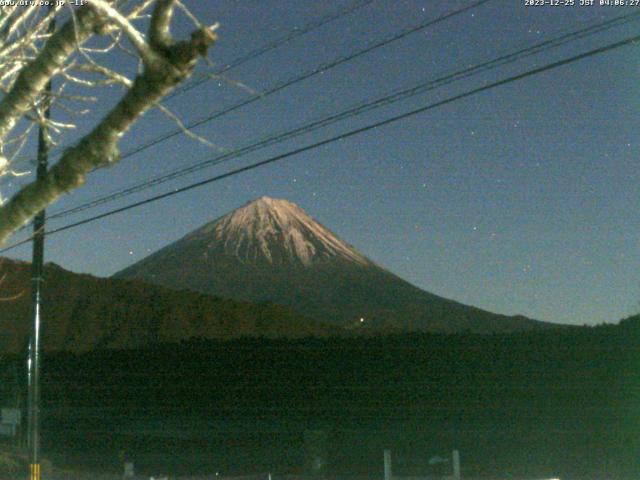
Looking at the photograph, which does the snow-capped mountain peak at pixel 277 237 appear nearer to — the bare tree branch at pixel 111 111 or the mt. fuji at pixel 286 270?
the mt. fuji at pixel 286 270

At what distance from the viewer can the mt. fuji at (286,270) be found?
101 meters

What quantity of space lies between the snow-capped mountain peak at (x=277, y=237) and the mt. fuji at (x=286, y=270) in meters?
0.13

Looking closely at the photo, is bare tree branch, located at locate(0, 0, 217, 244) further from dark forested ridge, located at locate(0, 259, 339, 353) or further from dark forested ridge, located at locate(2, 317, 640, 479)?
dark forested ridge, located at locate(0, 259, 339, 353)

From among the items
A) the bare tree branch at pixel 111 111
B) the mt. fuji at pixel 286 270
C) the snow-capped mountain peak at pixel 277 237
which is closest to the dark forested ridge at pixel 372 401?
the bare tree branch at pixel 111 111

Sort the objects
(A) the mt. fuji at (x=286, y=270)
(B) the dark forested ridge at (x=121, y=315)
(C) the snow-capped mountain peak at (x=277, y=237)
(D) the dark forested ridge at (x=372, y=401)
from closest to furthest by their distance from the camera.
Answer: (D) the dark forested ridge at (x=372, y=401) → (B) the dark forested ridge at (x=121, y=315) → (A) the mt. fuji at (x=286, y=270) → (C) the snow-capped mountain peak at (x=277, y=237)

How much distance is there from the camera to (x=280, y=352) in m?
25.7

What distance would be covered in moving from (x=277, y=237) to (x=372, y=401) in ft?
349

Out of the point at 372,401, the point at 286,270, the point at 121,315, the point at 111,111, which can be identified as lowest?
the point at 372,401

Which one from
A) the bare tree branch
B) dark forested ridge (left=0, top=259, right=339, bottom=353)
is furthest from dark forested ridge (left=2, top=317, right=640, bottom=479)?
the bare tree branch

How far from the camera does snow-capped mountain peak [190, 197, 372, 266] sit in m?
125

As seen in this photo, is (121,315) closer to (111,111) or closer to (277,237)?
(111,111)

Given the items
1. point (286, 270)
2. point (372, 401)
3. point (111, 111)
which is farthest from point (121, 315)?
point (286, 270)

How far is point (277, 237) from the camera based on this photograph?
130 meters

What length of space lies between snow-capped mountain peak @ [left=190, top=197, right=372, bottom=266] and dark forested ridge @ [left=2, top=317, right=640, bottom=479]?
303 ft
